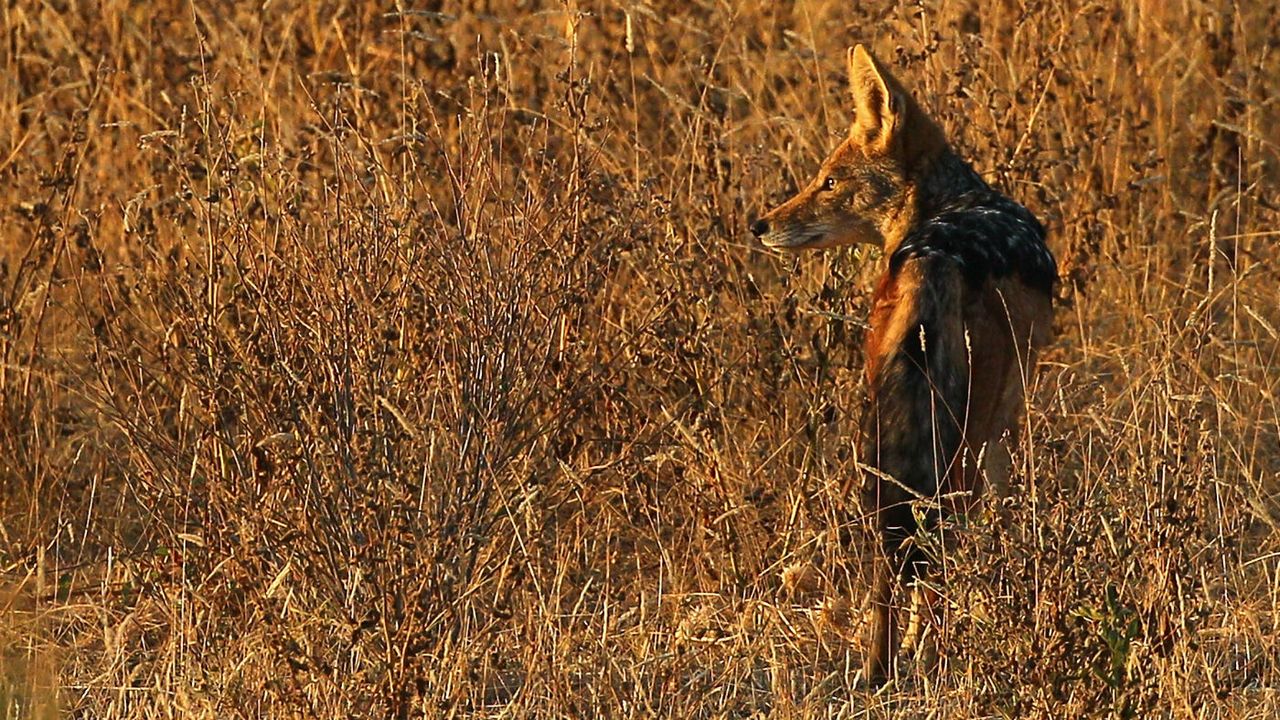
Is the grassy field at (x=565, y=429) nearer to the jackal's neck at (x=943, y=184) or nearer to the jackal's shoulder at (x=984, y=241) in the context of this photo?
the jackal's neck at (x=943, y=184)

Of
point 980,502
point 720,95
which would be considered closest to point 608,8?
point 720,95

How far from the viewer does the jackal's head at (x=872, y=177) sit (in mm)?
6000

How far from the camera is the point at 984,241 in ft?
17.4

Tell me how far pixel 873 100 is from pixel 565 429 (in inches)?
60.3

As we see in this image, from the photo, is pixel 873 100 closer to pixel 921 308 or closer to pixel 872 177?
pixel 872 177

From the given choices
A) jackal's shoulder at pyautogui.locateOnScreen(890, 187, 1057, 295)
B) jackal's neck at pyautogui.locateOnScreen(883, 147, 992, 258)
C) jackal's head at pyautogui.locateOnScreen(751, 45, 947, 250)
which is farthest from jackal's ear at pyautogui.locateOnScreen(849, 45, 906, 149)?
jackal's shoulder at pyautogui.locateOnScreen(890, 187, 1057, 295)

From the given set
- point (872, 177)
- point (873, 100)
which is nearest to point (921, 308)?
point (872, 177)

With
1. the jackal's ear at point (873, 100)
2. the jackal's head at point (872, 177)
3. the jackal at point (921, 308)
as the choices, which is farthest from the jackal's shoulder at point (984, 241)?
the jackal's ear at point (873, 100)

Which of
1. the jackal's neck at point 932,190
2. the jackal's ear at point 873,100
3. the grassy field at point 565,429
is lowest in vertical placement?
the grassy field at point 565,429

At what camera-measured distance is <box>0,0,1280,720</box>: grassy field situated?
14.4 feet

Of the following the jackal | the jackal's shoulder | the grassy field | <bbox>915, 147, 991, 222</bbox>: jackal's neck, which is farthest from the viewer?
<bbox>915, 147, 991, 222</bbox>: jackal's neck

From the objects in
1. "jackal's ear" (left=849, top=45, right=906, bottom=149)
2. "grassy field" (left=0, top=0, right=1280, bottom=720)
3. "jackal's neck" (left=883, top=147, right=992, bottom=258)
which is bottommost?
"grassy field" (left=0, top=0, right=1280, bottom=720)

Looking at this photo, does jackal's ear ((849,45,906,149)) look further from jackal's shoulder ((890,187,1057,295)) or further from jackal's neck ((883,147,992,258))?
jackal's shoulder ((890,187,1057,295))

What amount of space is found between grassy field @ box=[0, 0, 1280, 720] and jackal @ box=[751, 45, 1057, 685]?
16cm
